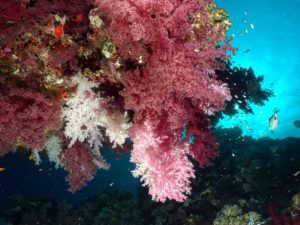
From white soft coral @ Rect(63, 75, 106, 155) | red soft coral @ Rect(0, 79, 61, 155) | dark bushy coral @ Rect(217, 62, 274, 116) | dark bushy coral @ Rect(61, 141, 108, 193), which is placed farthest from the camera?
dark bushy coral @ Rect(217, 62, 274, 116)

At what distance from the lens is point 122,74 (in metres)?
3.93

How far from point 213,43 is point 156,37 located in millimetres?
795

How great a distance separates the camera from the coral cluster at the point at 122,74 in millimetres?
3238

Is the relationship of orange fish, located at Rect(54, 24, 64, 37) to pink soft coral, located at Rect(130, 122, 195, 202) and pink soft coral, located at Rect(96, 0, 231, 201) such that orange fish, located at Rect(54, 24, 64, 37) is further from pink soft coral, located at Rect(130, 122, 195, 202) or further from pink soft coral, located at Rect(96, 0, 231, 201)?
pink soft coral, located at Rect(130, 122, 195, 202)

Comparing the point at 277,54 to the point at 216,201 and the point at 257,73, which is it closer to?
the point at 257,73

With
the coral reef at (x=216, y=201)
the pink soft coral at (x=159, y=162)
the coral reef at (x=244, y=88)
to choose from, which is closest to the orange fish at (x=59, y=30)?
the pink soft coral at (x=159, y=162)

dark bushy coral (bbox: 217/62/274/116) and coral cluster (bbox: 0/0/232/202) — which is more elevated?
dark bushy coral (bbox: 217/62/274/116)

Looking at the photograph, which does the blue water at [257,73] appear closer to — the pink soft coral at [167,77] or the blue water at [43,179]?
the blue water at [43,179]

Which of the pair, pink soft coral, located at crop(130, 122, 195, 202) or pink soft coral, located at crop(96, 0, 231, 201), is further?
pink soft coral, located at crop(130, 122, 195, 202)

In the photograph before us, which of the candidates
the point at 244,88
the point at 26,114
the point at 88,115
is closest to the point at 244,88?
the point at 244,88

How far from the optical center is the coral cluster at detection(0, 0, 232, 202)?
3238 millimetres

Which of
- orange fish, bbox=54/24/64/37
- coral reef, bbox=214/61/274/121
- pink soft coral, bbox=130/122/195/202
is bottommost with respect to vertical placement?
pink soft coral, bbox=130/122/195/202

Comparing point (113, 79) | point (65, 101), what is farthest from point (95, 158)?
point (113, 79)

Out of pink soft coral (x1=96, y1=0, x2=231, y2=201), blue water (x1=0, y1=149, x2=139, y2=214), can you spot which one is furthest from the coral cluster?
blue water (x1=0, y1=149, x2=139, y2=214)
